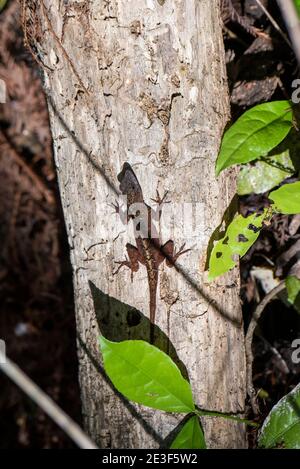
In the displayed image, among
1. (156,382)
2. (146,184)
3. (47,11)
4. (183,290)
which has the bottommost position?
(156,382)

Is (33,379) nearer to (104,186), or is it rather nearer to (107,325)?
(107,325)

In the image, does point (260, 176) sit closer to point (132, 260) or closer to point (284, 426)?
point (132, 260)

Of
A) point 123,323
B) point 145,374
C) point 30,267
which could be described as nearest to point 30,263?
point 30,267

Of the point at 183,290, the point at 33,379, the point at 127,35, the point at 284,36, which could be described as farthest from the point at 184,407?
the point at 33,379

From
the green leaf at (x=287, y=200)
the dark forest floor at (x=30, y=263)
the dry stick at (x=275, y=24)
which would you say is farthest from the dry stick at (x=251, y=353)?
the dark forest floor at (x=30, y=263)

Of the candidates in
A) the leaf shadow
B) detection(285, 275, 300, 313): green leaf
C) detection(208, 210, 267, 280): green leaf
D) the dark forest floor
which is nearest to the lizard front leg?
the leaf shadow
